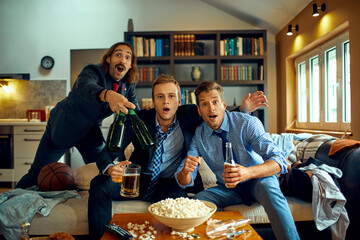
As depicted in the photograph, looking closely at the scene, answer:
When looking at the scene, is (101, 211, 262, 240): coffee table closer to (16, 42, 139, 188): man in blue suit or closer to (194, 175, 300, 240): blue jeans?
(194, 175, 300, 240): blue jeans

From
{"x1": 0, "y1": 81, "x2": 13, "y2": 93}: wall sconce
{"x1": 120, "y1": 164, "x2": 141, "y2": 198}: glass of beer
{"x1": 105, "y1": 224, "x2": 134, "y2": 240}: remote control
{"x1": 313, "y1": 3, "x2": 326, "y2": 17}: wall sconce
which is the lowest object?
{"x1": 105, "y1": 224, "x2": 134, "y2": 240}: remote control

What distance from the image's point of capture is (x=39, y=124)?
451 centimetres

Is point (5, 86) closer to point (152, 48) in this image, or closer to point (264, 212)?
point (152, 48)

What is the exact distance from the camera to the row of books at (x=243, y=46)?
442 centimetres

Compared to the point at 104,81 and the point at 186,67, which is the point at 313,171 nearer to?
the point at 104,81

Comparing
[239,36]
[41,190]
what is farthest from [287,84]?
[41,190]

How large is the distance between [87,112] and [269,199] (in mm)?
1335

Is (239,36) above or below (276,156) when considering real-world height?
above

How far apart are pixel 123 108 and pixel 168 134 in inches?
32.8

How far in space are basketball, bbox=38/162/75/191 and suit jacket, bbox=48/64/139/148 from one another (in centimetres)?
19

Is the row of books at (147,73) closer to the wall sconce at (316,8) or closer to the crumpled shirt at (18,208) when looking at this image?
the wall sconce at (316,8)

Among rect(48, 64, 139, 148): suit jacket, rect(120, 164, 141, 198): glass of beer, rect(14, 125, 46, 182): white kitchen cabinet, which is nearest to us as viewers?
rect(120, 164, 141, 198): glass of beer

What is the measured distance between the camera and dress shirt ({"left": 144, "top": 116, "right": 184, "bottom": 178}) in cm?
199

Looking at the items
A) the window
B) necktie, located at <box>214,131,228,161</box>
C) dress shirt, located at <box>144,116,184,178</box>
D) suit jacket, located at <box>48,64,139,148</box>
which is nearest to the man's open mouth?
suit jacket, located at <box>48,64,139,148</box>
